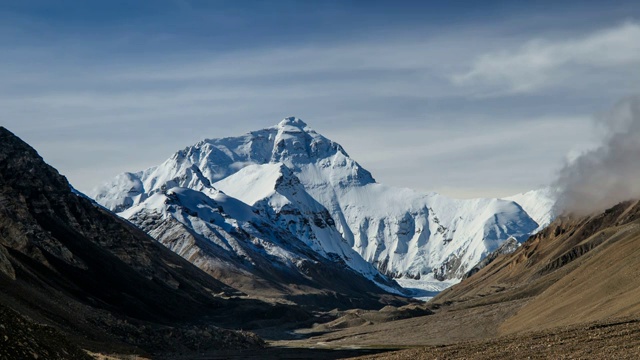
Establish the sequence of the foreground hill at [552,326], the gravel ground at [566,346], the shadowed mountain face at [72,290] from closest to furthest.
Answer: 1. the gravel ground at [566,346]
2. the foreground hill at [552,326]
3. the shadowed mountain face at [72,290]

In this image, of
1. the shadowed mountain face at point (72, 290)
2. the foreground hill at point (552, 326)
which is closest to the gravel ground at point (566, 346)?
the foreground hill at point (552, 326)

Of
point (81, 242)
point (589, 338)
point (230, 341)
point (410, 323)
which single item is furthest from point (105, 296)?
point (589, 338)

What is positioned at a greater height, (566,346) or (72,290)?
(72,290)

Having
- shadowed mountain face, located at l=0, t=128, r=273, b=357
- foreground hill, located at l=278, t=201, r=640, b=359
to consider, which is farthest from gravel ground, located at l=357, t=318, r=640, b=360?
shadowed mountain face, located at l=0, t=128, r=273, b=357

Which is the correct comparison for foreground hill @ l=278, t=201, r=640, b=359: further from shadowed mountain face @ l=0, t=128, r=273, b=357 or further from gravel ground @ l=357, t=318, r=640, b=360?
shadowed mountain face @ l=0, t=128, r=273, b=357

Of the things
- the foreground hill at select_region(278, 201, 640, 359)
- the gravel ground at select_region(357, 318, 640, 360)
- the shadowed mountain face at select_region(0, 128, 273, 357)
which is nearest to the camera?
the gravel ground at select_region(357, 318, 640, 360)

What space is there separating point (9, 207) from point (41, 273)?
2686 cm

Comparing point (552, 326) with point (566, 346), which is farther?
point (552, 326)

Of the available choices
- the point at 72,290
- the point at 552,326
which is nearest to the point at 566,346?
the point at 552,326

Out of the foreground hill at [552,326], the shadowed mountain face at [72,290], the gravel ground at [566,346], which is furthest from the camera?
the shadowed mountain face at [72,290]

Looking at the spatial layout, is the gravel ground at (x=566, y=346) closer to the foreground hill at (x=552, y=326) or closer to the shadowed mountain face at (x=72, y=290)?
the foreground hill at (x=552, y=326)

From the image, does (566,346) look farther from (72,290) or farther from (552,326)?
(72,290)

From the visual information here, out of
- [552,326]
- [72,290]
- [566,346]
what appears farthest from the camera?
[72,290]

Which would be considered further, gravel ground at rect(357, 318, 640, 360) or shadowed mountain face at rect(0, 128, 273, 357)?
shadowed mountain face at rect(0, 128, 273, 357)
